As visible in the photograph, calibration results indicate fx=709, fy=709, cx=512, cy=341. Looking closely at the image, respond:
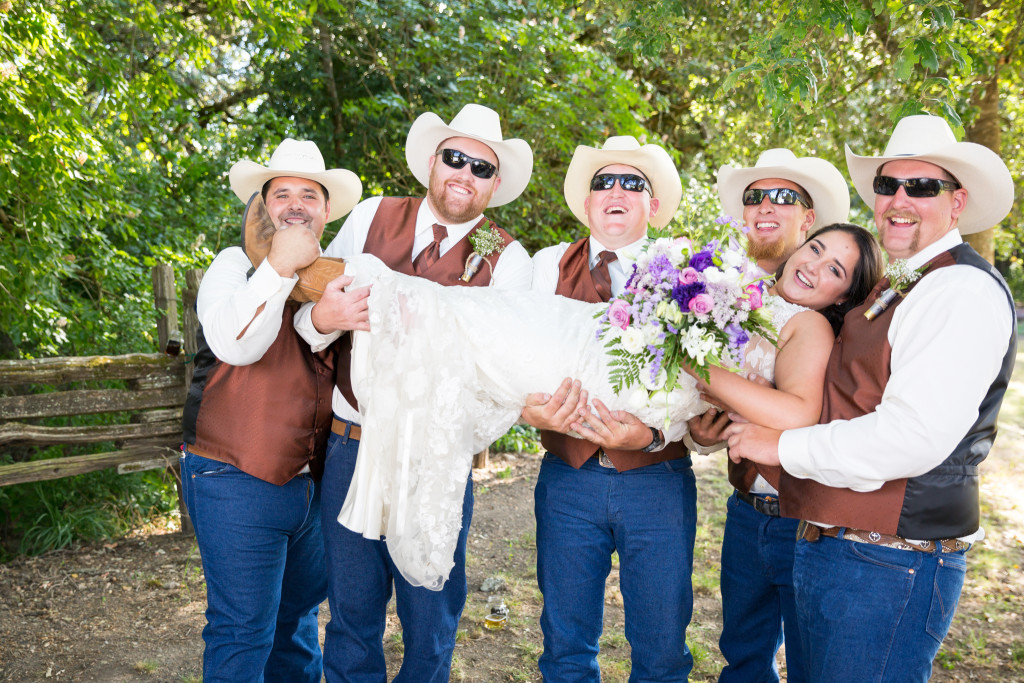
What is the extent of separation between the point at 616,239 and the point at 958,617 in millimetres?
4182

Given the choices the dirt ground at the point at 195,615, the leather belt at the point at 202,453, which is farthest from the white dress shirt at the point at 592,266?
the dirt ground at the point at 195,615

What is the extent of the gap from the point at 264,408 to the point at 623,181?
1.91 m

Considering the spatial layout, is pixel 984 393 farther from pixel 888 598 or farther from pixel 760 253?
pixel 760 253

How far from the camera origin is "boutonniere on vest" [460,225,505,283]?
3197 mm

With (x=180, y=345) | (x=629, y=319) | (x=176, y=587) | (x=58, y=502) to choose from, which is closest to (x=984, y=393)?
(x=629, y=319)

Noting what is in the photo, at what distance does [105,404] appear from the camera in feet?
Result: 18.8

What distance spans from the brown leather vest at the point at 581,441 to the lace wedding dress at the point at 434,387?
32 cm

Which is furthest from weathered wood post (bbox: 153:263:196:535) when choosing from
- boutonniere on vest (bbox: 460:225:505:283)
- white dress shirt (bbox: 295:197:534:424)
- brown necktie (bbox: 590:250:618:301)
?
brown necktie (bbox: 590:250:618:301)

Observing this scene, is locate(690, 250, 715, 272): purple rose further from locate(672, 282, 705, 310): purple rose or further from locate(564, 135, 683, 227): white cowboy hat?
locate(564, 135, 683, 227): white cowboy hat

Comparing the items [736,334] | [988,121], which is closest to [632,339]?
[736,334]

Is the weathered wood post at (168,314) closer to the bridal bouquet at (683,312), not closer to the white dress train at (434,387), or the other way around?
the white dress train at (434,387)

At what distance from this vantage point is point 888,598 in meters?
2.32

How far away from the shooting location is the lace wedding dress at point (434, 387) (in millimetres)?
2637

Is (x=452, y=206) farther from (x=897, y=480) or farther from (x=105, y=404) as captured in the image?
(x=105, y=404)
